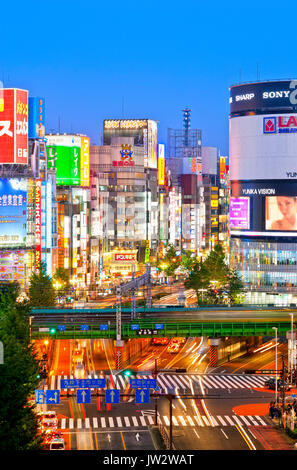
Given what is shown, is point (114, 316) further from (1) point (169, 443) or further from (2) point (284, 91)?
(2) point (284, 91)

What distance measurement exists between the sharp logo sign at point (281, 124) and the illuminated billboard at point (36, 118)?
31.3m

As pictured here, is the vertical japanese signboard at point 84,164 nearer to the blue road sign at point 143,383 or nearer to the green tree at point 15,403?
the blue road sign at point 143,383

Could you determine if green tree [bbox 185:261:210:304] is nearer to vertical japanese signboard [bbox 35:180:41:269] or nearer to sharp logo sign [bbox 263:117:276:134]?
sharp logo sign [bbox 263:117:276:134]

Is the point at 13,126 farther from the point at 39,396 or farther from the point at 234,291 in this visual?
the point at 39,396

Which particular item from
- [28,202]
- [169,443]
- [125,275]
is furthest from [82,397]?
[125,275]

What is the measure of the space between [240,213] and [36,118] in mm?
31716

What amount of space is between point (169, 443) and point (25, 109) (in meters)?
77.7

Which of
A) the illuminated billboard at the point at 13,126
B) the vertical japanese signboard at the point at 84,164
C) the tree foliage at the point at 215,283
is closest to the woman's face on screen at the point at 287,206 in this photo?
the tree foliage at the point at 215,283

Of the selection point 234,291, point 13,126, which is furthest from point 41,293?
point 234,291

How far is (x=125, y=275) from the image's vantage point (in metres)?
175

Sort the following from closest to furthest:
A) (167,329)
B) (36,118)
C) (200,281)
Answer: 1. (167,329)
2. (200,281)
3. (36,118)

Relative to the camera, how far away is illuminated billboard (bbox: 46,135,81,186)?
166m

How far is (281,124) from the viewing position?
132 meters

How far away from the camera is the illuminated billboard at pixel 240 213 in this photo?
13612 cm
